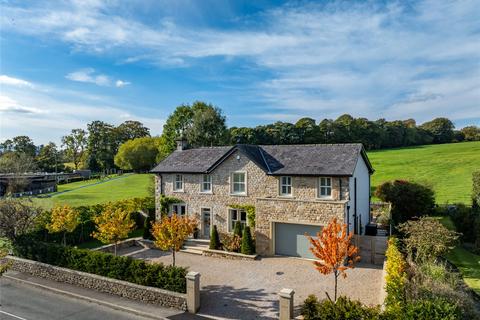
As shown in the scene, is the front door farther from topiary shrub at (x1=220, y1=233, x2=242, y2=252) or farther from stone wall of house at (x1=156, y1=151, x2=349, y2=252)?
topiary shrub at (x1=220, y1=233, x2=242, y2=252)

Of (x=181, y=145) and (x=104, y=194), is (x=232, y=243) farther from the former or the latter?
(x=104, y=194)

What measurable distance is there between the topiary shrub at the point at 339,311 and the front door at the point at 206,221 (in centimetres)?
1424

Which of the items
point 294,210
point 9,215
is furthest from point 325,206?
point 9,215

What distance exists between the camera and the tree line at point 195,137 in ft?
197

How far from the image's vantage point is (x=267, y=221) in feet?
73.3

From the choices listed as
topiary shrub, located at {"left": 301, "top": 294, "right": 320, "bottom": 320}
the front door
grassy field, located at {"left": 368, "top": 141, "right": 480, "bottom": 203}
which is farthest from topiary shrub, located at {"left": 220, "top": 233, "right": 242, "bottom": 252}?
grassy field, located at {"left": 368, "top": 141, "right": 480, "bottom": 203}

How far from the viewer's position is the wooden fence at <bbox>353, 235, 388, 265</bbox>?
1998 centimetres

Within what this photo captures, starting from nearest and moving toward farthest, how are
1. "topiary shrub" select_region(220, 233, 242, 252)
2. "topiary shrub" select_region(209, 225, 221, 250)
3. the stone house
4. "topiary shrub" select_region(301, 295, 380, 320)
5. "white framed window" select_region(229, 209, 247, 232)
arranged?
"topiary shrub" select_region(301, 295, 380, 320), the stone house, "topiary shrub" select_region(220, 233, 242, 252), "topiary shrub" select_region(209, 225, 221, 250), "white framed window" select_region(229, 209, 247, 232)

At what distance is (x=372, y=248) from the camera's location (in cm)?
2022

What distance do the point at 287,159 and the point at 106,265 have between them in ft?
45.9

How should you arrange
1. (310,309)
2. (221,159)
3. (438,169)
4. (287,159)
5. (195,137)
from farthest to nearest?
(195,137) → (438,169) → (221,159) → (287,159) → (310,309)

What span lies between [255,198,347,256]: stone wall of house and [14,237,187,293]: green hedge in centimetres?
756

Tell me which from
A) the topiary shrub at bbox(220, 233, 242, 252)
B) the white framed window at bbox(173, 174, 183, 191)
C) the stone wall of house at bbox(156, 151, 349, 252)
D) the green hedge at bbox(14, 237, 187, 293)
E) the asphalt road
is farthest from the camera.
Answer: the white framed window at bbox(173, 174, 183, 191)

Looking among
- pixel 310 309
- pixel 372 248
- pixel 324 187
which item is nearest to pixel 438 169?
pixel 372 248
